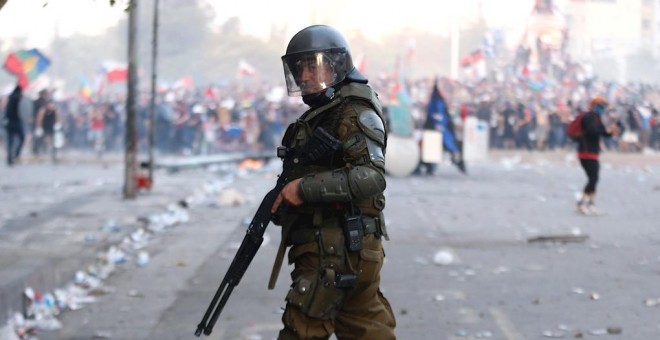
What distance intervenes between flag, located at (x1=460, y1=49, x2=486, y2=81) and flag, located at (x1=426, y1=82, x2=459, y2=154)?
13290 mm

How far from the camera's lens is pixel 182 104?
30.9 meters

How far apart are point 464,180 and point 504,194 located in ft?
9.99

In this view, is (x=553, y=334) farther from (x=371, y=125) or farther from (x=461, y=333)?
(x=371, y=125)

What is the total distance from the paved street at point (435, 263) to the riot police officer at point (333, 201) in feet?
6.23

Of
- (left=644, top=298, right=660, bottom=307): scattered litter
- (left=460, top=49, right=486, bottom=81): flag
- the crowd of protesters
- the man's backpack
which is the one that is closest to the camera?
(left=644, top=298, right=660, bottom=307): scattered litter

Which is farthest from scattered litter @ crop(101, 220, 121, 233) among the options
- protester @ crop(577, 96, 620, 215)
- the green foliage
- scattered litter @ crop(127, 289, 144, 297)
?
the green foliage

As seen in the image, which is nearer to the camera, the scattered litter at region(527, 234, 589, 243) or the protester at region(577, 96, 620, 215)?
the scattered litter at region(527, 234, 589, 243)

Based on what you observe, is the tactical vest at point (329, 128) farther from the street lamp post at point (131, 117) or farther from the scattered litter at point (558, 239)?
the street lamp post at point (131, 117)

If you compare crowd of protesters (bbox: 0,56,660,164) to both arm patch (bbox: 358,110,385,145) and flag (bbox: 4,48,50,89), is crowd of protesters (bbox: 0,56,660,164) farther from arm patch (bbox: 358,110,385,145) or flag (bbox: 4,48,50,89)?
arm patch (bbox: 358,110,385,145)

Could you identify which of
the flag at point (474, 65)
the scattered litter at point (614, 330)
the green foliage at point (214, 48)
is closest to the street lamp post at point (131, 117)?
the scattered litter at point (614, 330)

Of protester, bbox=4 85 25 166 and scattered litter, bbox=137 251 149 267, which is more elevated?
protester, bbox=4 85 25 166

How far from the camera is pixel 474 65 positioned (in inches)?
1339

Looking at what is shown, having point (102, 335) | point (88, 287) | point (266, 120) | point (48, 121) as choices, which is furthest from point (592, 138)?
point (266, 120)

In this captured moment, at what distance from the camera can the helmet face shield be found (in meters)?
4.05
